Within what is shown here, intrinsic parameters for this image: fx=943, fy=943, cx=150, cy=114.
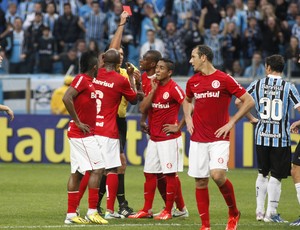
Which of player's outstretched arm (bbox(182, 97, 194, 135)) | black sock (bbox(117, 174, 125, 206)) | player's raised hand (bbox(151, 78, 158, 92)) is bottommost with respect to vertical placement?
black sock (bbox(117, 174, 125, 206))

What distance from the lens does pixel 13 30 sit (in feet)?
85.5

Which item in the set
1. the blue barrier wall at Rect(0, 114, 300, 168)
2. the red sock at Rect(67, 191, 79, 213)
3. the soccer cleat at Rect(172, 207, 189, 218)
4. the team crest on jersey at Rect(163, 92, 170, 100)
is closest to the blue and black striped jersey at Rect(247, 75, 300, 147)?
the team crest on jersey at Rect(163, 92, 170, 100)

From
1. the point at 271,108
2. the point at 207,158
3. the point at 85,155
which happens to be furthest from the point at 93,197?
the point at 271,108

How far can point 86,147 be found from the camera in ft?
40.2

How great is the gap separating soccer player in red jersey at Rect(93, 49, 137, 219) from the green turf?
840 mm

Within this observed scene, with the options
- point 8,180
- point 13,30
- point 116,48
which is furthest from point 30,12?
point 116,48

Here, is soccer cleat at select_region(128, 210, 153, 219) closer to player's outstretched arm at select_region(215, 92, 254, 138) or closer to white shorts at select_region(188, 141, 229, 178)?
white shorts at select_region(188, 141, 229, 178)

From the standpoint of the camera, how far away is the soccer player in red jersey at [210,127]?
1119cm

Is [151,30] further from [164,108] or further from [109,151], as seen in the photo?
[109,151]

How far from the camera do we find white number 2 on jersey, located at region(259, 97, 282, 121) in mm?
12797

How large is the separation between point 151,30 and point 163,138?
11915mm

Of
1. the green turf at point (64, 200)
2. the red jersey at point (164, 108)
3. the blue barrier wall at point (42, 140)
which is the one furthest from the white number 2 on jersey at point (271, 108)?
the blue barrier wall at point (42, 140)

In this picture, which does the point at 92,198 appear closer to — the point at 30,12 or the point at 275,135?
the point at 275,135

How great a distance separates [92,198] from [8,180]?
6776 millimetres
